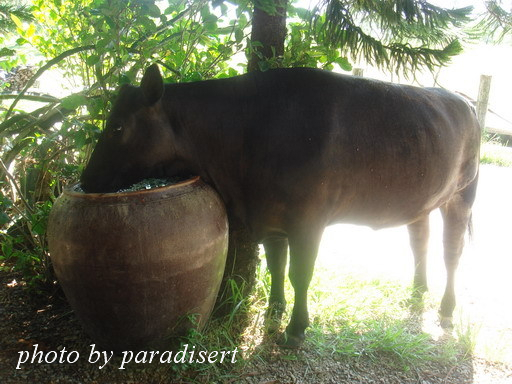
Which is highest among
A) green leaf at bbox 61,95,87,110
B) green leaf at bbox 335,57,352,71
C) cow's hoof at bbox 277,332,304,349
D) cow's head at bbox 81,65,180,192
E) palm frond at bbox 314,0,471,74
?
palm frond at bbox 314,0,471,74

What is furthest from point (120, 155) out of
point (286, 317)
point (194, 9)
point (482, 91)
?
point (482, 91)

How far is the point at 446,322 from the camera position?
3557mm

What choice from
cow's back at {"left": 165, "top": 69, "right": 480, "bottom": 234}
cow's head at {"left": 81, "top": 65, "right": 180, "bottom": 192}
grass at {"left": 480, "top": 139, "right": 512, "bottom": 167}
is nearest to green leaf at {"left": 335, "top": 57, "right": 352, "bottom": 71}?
cow's back at {"left": 165, "top": 69, "right": 480, "bottom": 234}

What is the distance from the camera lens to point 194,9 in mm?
3031

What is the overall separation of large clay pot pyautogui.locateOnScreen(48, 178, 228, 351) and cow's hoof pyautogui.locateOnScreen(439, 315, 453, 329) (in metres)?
2.01

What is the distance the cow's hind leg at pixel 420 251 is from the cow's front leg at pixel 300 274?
1425mm

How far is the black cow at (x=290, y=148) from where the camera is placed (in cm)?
254

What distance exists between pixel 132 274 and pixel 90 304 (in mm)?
320

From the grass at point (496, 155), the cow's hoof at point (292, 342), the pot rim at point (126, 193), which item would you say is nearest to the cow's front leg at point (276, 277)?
the cow's hoof at point (292, 342)

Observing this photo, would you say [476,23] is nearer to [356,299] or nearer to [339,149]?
[339,149]

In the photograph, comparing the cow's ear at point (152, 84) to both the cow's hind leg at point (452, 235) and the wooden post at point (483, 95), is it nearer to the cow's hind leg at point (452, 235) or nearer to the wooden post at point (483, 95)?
the cow's hind leg at point (452, 235)

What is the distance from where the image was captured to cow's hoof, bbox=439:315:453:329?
11.6 ft

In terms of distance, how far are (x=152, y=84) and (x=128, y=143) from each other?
0.35m

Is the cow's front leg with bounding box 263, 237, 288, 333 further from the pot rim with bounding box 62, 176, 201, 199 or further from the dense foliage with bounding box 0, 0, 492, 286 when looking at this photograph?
the dense foliage with bounding box 0, 0, 492, 286
